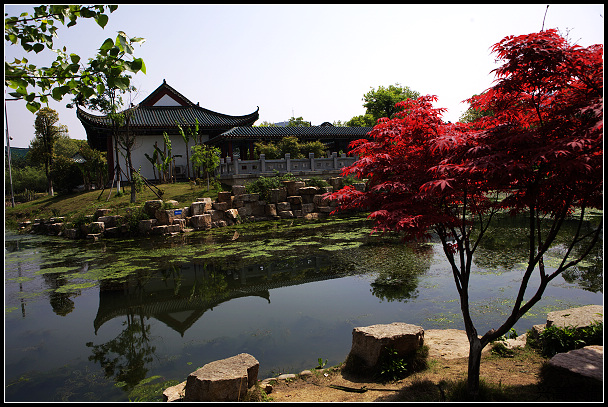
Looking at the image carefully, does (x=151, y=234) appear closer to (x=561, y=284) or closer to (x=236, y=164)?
(x=236, y=164)

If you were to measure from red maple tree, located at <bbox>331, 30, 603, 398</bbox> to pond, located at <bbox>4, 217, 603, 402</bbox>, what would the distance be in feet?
7.44

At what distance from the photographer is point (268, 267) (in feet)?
32.4

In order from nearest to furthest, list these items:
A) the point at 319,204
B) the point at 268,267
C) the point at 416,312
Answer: the point at 416,312 < the point at 268,267 < the point at 319,204

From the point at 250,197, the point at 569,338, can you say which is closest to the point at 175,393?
the point at 569,338

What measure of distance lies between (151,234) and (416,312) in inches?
469

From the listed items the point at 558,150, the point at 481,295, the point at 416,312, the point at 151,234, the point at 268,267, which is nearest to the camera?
the point at 558,150

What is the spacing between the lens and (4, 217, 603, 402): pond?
16.3 ft

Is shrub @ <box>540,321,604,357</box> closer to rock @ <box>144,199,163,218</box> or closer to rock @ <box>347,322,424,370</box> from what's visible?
rock @ <box>347,322,424,370</box>

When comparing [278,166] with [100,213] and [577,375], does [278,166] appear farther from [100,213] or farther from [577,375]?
[577,375]

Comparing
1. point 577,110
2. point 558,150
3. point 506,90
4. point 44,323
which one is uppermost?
point 506,90

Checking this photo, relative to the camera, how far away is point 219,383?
371 centimetres

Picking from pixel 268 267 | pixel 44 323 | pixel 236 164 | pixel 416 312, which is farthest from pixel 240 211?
pixel 416 312

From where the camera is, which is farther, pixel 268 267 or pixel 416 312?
pixel 268 267

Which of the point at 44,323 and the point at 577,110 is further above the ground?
the point at 577,110
